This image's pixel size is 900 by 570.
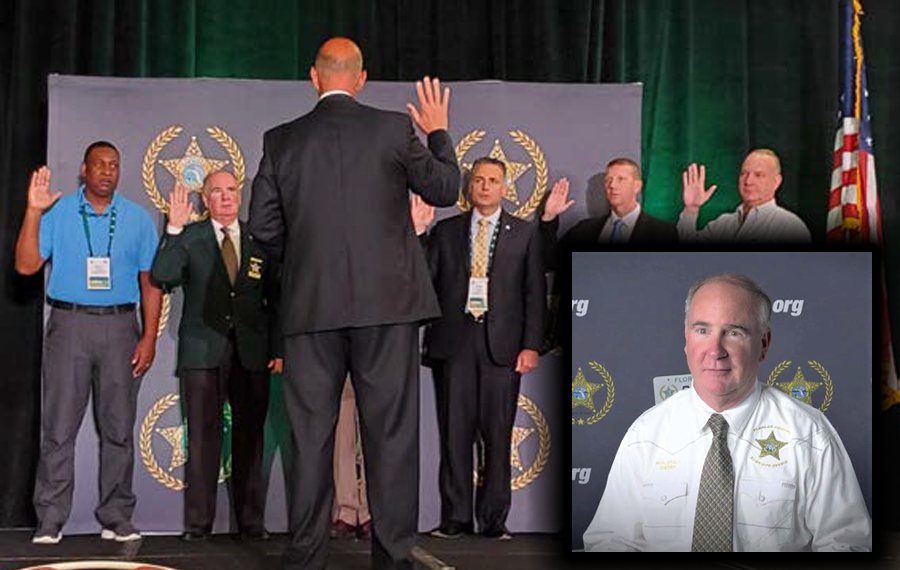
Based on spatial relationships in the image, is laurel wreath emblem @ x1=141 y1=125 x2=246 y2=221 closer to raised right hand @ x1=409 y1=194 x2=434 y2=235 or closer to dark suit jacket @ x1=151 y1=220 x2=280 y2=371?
dark suit jacket @ x1=151 y1=220 x2=280 y2=371

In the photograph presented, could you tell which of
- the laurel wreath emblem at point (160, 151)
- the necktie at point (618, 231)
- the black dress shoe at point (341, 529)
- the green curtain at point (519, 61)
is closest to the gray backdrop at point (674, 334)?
the necktie at point (618, 231)

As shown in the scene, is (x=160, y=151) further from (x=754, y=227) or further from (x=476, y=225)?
(x=754, y=227)

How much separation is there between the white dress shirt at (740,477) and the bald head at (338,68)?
1.49m

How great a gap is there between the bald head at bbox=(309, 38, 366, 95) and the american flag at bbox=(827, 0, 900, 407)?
8.43 ft

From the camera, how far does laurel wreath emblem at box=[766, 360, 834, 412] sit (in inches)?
167

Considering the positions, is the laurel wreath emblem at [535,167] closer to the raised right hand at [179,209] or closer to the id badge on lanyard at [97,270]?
the raised right hand at [179,209]

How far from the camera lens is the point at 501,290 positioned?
19.0 ft

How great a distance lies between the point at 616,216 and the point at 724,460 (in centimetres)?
192

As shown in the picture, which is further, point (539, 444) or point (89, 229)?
point (539, 444)

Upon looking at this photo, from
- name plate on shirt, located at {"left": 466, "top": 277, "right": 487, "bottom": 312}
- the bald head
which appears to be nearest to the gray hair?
the bald head

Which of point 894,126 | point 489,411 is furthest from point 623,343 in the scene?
point 894,126

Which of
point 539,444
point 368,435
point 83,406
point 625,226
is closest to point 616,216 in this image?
point 625,226

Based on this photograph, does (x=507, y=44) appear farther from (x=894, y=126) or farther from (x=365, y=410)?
(x=365, y=410)

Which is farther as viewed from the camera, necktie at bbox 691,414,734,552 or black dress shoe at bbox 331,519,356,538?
black dress shoe at bbox 331,519,356,538
